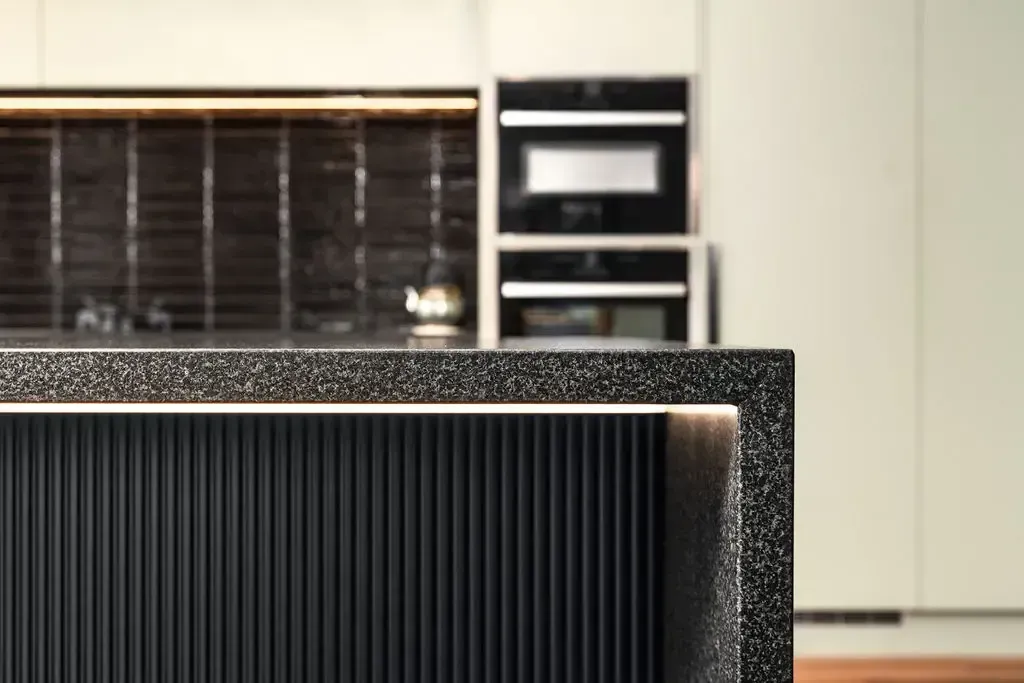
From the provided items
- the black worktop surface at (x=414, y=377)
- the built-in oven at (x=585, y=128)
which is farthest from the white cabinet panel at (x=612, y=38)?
the black worktop surface at (x=414, y=377)

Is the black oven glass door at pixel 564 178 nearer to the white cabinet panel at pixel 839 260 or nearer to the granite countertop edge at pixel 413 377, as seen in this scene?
the white cabinet panel at pixel 839 260

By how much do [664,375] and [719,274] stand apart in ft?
6.77

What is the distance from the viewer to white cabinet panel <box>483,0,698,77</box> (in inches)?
119

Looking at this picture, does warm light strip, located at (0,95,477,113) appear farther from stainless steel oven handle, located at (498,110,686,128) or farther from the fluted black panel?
the fluted black panel

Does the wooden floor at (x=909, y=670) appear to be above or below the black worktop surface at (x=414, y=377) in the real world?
below

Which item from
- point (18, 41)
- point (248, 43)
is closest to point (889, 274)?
point (248, 43)

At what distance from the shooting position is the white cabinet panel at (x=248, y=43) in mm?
3260

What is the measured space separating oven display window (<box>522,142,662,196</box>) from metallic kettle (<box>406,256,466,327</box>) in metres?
0.54

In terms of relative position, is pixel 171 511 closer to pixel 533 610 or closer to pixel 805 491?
pixel 533 610

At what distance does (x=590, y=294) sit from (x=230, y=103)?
4.67ft

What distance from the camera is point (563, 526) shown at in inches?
50.7

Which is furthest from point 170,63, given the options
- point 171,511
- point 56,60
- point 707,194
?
point 171,511

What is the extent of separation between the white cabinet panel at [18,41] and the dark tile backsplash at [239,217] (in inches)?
14.6

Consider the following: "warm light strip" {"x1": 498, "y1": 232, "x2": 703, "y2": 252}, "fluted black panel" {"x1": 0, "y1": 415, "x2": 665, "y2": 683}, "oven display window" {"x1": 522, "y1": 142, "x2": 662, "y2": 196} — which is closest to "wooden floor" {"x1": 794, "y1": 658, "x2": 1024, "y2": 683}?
"warm light strip" {"x1": 498, "y1": 232, "x2": 703, "y2": 252}
